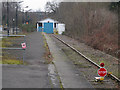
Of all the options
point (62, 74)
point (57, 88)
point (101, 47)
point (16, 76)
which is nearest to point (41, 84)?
point (57, 88)

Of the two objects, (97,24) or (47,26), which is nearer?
(97,24)

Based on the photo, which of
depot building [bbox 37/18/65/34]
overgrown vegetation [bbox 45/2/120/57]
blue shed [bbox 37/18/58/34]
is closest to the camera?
overgrown vegetation [bbox 45/2/120/57]

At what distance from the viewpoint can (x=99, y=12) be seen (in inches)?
1174

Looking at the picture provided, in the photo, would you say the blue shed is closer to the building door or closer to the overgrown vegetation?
Answer: the building door

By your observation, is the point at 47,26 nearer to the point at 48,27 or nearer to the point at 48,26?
the point at 48,26

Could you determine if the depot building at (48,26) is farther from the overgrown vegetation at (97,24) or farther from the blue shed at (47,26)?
the overgrown vegetation at (97,24)

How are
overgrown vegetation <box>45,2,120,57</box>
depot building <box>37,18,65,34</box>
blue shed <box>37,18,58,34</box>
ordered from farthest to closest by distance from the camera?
1. blue shed <box>37,18,58,34</box>
2. depot building <box>37,18,65,34</box>
3. overgrown vegetation <box>45,2,120,57</box>

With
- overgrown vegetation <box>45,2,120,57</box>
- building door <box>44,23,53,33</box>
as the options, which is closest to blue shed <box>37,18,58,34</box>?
building door <box>44,23,53,33</box>

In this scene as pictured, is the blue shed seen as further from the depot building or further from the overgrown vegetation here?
the overgrown vegetation

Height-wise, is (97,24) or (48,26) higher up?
(97,24)

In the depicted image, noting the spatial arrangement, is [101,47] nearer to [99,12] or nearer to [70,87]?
[99,12]

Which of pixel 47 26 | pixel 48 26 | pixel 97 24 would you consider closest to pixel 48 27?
pixel 48 26

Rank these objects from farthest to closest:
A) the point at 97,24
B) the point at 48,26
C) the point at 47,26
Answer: the point at 47,26 < the point at 48,26 < the point at 97,24

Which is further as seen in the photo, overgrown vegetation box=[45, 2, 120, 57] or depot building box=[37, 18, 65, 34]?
depot building box=[37, 18, 65, 34]
